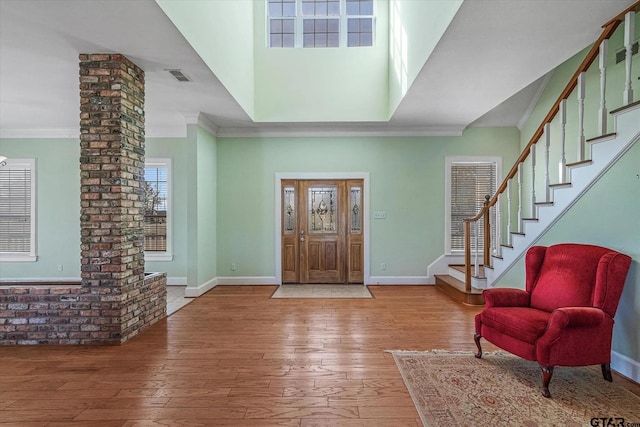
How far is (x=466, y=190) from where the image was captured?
677 centimetres

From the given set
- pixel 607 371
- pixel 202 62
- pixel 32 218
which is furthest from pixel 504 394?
pixel 32 218

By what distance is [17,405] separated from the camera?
254 cm

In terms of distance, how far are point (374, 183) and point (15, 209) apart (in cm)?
691

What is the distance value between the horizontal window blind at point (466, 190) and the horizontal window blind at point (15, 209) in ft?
26.5

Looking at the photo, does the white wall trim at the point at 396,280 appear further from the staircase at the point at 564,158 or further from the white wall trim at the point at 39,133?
the white wall trim at the point at 39,133

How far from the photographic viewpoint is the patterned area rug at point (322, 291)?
5.89 m

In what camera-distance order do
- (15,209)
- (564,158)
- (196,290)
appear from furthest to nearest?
1. (15,209)
2. (196,290)
3. (564,158)

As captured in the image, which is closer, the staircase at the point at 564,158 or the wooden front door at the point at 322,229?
the staircase at the point at 564,158

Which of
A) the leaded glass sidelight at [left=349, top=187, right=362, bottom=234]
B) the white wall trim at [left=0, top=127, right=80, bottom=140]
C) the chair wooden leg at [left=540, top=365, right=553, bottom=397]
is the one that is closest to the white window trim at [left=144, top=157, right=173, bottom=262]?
the white wall trim at [left=0, top=127, right=80, bottom=140]

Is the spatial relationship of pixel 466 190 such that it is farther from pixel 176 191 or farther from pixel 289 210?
pixel 176 191

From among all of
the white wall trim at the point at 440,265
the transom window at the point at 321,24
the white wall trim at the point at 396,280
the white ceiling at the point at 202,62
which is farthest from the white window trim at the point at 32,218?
the white wall trim at the point at 440,265

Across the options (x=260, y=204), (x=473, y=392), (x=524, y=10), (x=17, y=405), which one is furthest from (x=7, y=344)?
(x=524, y=10)

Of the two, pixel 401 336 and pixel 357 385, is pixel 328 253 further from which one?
pixel 357 385

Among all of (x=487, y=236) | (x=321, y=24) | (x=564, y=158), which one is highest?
(x=321, y=24)
